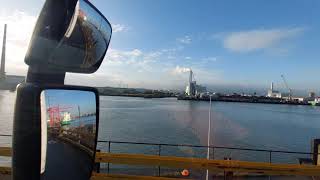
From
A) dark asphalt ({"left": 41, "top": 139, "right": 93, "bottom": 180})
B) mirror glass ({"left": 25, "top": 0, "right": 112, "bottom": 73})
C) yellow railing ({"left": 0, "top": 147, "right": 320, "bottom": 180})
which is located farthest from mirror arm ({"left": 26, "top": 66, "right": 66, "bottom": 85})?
yellow railing ({"left": 0, "top": 147, "right": 320, "bottom": 180})

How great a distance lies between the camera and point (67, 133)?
1.32 metres

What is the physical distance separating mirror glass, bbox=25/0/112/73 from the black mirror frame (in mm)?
145

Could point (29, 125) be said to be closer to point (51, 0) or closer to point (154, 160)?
point (51, 0)

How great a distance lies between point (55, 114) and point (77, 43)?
1.01ft

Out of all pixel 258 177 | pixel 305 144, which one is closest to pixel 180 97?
pixel 305 144

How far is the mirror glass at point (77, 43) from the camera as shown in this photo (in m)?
1.24

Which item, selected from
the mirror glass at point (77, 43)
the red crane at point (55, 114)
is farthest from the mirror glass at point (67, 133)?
the mirror glass at point (77, 43)

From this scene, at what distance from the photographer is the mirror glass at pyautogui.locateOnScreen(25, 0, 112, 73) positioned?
1.24 meters

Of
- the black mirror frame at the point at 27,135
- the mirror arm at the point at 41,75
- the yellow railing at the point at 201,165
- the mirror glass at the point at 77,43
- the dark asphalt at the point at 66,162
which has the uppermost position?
the mirror glass at the point at 77,43

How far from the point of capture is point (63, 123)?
1288 millimetres

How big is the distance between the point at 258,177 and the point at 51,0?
11.7 meters

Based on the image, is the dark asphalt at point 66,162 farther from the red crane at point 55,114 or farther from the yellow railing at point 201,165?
the yellow railing at point 201,165

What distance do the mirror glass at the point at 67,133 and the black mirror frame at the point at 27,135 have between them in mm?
32

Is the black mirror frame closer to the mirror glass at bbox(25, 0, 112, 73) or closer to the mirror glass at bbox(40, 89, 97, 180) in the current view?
the mirror glass at bbox(40, 89, 97, 180)
